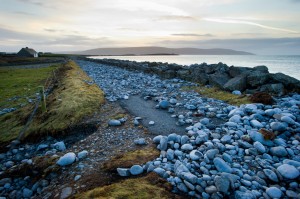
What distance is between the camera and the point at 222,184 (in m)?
3.71

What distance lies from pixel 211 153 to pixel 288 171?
1424mm

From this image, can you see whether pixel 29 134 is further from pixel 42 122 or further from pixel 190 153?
pixel 190 153

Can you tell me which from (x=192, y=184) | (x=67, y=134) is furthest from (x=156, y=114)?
(x=192, y=184)

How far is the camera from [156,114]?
8375 mm

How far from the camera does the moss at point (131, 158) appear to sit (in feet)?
15.4

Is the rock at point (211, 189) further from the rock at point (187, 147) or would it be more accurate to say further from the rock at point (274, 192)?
the rock at point (187, 147)

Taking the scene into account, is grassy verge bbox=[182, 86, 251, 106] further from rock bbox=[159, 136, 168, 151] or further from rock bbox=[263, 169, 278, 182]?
rock bbox=[263, 169, 278, 182]

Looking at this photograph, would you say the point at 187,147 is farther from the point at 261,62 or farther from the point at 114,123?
the point at 261,62


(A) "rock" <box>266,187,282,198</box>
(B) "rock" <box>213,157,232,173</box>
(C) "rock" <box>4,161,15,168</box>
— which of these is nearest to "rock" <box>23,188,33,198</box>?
(C) "rock" <box>4,161,15,168</box>

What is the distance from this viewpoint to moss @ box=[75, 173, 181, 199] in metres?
3.61

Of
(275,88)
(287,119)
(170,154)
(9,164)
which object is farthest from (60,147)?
(275,88)

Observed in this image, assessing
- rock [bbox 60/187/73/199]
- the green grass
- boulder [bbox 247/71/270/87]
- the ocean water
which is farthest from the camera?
the ocean water

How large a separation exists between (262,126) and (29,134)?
7.93 metres

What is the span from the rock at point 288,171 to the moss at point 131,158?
2.53 m
